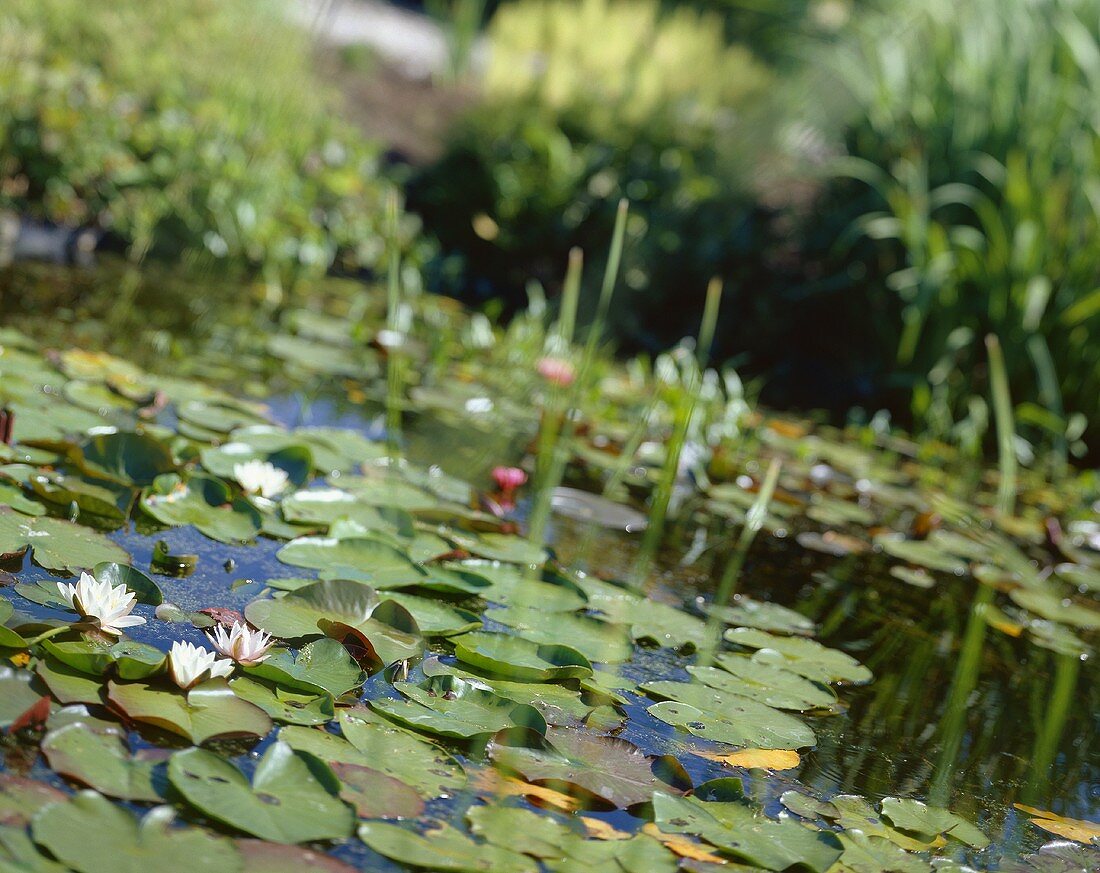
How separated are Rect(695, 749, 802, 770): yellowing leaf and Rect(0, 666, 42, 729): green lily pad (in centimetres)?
77

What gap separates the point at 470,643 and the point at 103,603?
469 millimetres

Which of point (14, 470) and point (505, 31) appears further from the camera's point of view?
point (505, 31)

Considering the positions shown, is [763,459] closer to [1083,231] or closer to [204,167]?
[1083,231]

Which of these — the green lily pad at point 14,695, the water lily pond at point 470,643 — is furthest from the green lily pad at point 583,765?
the green lily pad at point 14,695

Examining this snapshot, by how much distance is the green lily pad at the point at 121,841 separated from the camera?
88cm

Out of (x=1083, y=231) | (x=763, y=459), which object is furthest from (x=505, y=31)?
(x=763, y=459)

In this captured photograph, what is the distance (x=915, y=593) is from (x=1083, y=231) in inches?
97.6

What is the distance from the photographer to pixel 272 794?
3.38 ft

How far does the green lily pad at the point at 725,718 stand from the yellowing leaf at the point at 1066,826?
0.95ft

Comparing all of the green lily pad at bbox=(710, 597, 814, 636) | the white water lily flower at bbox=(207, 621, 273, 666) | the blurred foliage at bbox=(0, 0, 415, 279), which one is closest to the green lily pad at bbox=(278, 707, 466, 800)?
the white water lily flower at bbox=(207, 621, 273, 666)

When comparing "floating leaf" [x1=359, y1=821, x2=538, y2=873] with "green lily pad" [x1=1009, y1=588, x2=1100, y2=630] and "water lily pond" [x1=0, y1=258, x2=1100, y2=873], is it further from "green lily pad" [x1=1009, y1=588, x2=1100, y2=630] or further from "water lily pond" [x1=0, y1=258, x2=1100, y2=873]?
"green lily pad" [x1=1009, y1=588, x2=1100, y2=630]

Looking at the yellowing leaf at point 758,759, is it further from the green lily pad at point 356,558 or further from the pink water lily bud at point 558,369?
the pink water lily bud at point 558,369

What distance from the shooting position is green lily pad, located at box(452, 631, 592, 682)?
144cm

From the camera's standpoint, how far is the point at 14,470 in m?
1.67
